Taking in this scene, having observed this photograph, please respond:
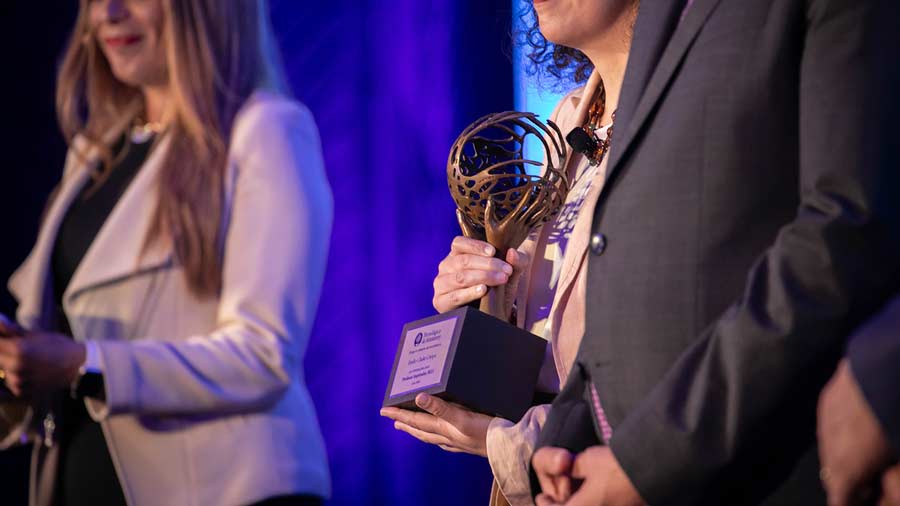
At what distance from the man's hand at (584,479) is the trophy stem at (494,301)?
1.94 feet

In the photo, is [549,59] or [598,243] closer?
[598,243]

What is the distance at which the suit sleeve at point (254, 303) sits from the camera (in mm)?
1510

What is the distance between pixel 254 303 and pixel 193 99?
350 millimetres

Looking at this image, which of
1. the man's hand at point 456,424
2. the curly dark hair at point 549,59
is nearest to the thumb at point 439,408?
the man's hand at point 456,424

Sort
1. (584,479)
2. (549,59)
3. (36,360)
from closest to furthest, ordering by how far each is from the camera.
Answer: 1. (584,479)
2. (36,360)
3. (549,59)

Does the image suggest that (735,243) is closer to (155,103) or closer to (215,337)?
(215,337)

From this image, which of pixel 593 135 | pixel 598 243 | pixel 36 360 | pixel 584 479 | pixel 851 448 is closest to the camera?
pixel 851 448

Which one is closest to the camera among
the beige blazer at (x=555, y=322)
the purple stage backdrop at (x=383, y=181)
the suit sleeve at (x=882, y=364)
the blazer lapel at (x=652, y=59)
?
the suit sleeve at (x=882, y=364)

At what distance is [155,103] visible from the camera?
1676mm

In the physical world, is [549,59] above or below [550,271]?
above

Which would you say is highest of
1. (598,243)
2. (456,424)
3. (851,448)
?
(598,243)

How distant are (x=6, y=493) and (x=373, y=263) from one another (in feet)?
2.89

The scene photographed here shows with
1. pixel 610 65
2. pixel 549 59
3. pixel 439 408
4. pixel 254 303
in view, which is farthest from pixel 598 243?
pixel 549 59

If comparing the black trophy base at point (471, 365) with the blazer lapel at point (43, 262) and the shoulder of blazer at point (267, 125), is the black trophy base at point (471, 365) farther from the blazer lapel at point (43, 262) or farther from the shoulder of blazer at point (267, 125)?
the blazer lapel at point (43, 262)
